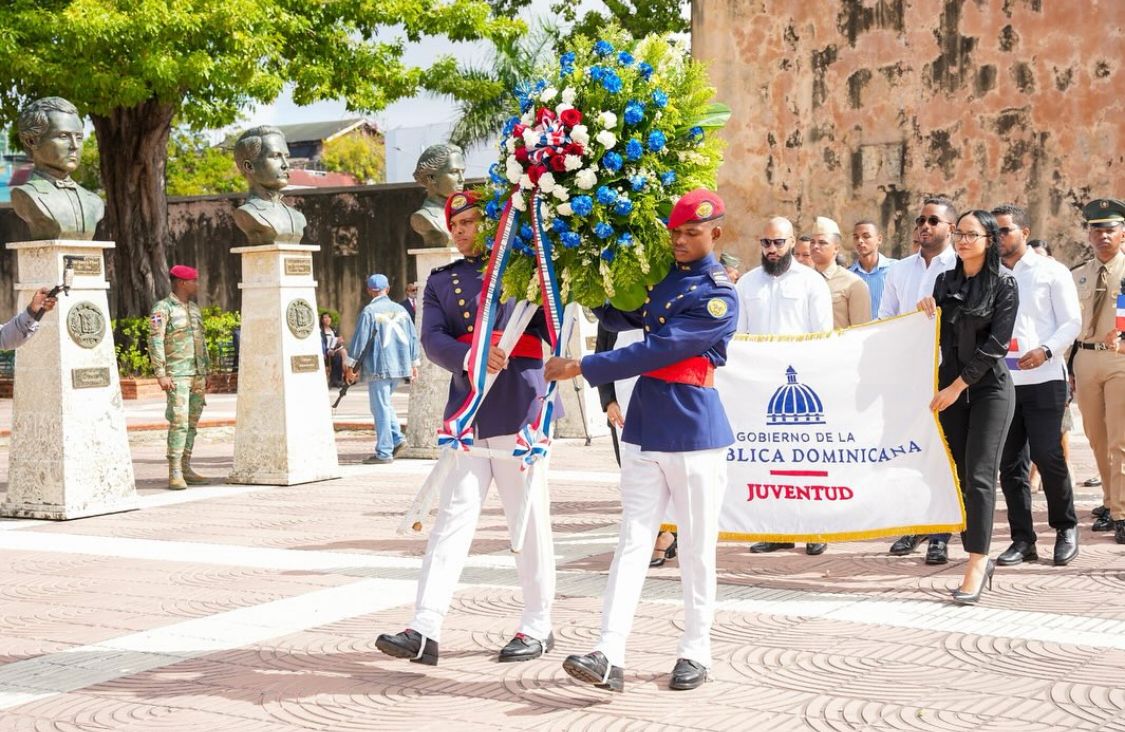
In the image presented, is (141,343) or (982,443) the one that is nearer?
(982,443)

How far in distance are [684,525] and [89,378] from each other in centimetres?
653

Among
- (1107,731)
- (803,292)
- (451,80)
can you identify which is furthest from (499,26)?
(1107,731)

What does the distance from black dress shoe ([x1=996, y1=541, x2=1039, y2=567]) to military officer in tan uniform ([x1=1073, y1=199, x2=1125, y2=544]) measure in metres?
1.02

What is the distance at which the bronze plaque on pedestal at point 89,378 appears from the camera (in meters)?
10.2

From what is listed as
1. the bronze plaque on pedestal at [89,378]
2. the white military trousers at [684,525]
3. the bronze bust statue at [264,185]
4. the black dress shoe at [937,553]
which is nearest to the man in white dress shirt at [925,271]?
the black dress shoe at [937,553]

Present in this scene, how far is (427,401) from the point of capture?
14.0 meters

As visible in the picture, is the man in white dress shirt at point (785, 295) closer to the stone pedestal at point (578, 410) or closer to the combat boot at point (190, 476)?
the combat boot at point (190, 476)

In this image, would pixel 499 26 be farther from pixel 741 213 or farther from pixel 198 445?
pixel 198 445

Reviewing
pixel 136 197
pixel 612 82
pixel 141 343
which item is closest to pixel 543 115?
pixel 612 82

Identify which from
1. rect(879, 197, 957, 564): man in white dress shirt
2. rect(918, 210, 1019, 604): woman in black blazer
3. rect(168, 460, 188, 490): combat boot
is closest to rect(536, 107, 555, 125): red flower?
rect(918, 210, 1019, 604): woman in black blazer

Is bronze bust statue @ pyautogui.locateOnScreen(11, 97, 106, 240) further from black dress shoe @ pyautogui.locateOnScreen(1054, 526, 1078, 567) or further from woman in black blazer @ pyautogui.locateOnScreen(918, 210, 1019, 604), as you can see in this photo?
black dress shoe @ pyautogui.locateOnScreen(1054, 526, 1078, 567)

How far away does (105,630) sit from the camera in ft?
21.1

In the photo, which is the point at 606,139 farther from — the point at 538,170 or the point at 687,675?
the point at 687,675

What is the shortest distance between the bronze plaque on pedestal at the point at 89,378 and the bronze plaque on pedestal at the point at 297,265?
2184mm
